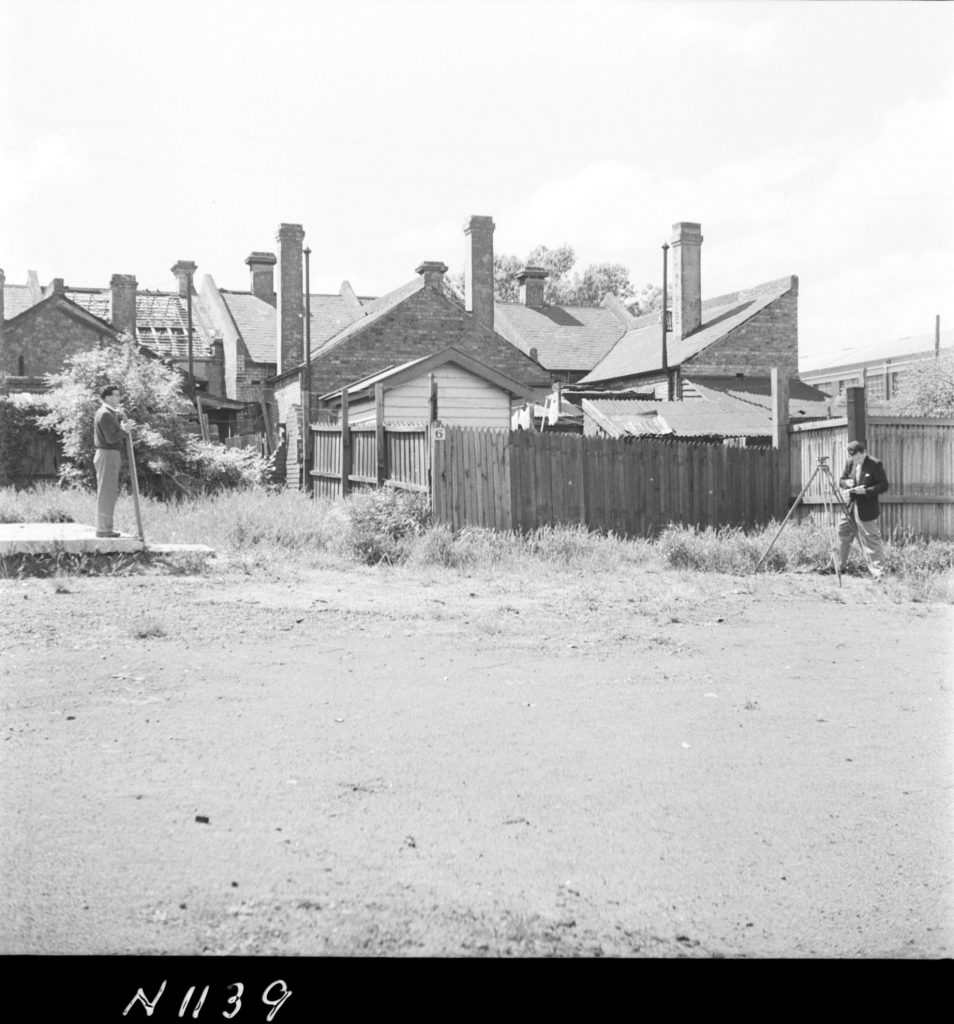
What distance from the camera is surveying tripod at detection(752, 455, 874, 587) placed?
12.7m

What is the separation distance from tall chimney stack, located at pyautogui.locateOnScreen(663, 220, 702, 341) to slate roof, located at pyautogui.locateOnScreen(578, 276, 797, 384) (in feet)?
1.16

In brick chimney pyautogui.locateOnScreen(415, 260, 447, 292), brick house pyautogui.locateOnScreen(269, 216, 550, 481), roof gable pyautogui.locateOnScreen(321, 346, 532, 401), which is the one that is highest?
brick chimney pyautogui.locateOnScreen(415, 260, 447, 292)

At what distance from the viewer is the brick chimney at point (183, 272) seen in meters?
39.2

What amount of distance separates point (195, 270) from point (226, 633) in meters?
35.6

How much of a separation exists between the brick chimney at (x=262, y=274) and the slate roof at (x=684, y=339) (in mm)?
11811

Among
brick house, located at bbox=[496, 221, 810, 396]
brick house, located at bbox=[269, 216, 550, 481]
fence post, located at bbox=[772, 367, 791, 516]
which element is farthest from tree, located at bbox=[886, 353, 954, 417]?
fence post, located at bbox=[772, 367, 791, 516]

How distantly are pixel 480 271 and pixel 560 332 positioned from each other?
5437 millimetres

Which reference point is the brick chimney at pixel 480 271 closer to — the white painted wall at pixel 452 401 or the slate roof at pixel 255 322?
the slate roof at pixel 255 322

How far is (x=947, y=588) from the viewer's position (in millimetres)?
11047

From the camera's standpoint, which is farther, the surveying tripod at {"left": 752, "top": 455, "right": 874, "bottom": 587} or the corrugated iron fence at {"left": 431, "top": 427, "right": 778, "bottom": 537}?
the corrugated iron fence at {"left": 431, "top": 427, "right": 778, "bottom": 537}

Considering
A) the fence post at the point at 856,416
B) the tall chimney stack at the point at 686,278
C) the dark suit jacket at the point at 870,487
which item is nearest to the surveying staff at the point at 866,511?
the dark suit jacket at the point at 870,487

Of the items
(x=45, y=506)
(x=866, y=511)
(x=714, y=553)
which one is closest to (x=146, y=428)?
(x=45, y=506)

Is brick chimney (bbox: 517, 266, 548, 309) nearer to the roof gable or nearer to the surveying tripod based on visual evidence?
the roof gable

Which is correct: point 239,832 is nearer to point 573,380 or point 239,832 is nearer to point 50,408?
point 50,408
